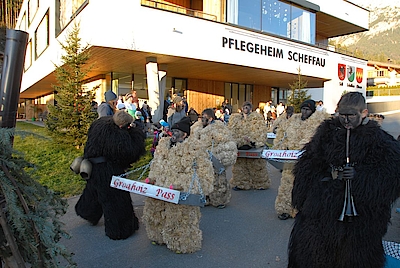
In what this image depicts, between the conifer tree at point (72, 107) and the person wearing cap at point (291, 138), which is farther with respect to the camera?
the conifer tree at point (72, 107)

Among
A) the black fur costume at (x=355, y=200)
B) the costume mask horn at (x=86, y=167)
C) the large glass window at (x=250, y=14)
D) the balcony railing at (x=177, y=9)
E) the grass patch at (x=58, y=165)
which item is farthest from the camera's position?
the large glass window at (x=250, y=14)

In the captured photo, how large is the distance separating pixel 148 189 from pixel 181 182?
0.43 metres

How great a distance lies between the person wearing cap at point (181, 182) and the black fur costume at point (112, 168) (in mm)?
540

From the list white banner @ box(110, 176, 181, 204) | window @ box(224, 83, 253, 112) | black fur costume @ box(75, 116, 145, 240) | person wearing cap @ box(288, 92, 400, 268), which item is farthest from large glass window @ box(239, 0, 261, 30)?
person wearing cap @ box(288, 92, 400, 268)

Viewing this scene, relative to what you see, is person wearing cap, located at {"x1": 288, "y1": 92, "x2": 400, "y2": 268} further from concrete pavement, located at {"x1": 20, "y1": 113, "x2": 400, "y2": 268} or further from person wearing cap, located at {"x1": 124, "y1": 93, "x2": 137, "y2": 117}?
person wearing cap, located at {"x1": 124, "y1": 93, "x2": 137, "y2": 117}

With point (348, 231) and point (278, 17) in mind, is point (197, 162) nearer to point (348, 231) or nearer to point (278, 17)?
point (348, 231)

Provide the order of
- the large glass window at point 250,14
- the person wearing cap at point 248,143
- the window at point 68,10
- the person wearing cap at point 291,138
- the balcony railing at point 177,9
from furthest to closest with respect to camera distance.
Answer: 1. the large glass window at point 250,14
2. the window at point 68,10
3. the balcony railing at point 177,9
4. the person wearing cap at point 248,143
5. the person wearing cap at point 291,138

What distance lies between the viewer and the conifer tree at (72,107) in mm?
10086

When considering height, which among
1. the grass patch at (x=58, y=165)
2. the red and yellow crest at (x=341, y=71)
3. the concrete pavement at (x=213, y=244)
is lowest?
the concrete pavement at (x=213, y=244)

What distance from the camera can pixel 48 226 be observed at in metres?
1.75

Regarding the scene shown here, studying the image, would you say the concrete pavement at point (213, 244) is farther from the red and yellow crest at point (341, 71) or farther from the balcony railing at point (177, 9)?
the red and yellow crest at point (341, 71)

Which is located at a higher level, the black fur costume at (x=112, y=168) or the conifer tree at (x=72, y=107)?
the conifer tree at (x=72, y=107)

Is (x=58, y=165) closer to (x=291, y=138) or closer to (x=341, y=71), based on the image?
(x=291, y=138)

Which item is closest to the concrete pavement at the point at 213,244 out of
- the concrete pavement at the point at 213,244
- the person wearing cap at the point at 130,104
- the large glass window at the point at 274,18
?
the concrete pavement at the point at 213,244
